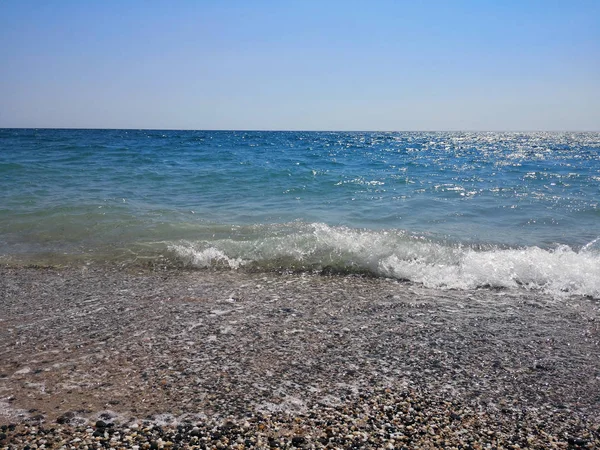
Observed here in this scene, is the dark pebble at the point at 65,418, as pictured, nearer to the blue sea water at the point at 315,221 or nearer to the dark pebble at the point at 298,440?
the dark pebble at the point at 298,440

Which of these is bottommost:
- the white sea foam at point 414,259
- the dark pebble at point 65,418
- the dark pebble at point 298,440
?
the dark pebble at point 298,440

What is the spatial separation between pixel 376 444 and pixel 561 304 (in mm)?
3959

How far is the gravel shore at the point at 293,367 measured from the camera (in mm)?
2963

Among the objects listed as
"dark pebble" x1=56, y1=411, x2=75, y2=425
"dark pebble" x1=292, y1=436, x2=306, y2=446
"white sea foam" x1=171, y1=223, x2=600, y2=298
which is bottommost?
"dark pebble" x1=292, y1=436, x2=306, y2=446

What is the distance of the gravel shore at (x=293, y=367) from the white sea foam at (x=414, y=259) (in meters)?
0.52

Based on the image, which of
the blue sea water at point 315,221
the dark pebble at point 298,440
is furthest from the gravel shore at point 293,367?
the blue sea water at point 315,221

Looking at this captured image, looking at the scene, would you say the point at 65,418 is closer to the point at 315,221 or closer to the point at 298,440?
the point at 298,440

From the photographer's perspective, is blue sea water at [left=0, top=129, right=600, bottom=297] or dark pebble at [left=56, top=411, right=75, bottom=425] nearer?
dark pebble at [left=56, top=411, right=75, bottom=425]

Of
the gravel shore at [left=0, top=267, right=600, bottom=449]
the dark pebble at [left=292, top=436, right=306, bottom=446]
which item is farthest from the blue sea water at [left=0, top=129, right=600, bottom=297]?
the dark pebble at [left=292, top=436, right=306, bottom=446]

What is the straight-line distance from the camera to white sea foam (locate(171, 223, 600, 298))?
6410mm

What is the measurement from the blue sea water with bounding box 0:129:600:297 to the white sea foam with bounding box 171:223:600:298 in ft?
0.09

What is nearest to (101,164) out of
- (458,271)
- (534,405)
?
(458,271)

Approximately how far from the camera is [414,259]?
7336 millimetres

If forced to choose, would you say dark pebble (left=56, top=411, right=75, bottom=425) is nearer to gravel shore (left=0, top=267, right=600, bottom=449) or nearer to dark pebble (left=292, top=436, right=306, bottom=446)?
gravel shore (left=0, top=267, right=600, bottom=449)
